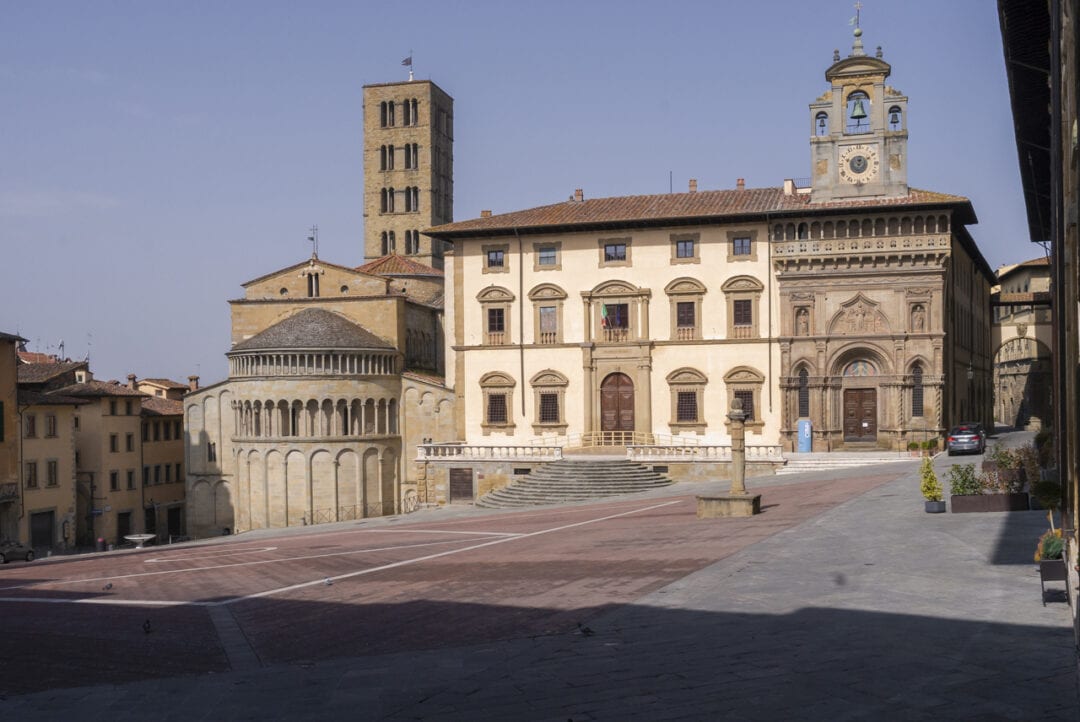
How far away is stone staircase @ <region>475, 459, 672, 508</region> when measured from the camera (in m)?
46.9

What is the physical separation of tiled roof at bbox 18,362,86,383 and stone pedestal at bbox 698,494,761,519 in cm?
4519

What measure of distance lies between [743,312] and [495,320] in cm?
1234

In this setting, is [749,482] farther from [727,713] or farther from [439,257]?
[439,257]

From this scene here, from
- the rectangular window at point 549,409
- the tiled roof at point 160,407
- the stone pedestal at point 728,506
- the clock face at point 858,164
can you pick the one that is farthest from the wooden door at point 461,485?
the tiled roof at point 160,407

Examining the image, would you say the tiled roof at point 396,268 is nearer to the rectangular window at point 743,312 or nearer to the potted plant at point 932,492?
the rectangular window at point 743,312

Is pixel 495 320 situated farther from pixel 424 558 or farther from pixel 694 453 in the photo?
pixel 424 558

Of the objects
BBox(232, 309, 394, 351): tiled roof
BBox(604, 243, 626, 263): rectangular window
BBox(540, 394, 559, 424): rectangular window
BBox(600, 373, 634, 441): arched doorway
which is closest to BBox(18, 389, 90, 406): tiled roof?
BBox(232, 309, 394, 351): tiled roof

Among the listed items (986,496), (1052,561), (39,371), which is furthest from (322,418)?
(1052,561)

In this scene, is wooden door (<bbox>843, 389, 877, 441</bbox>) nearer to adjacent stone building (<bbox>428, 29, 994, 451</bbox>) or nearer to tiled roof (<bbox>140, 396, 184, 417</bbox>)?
adjacent stone building (<bbox>428, 29, 994, 451</bbox>)

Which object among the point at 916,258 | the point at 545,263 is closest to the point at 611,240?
the point at 545,263

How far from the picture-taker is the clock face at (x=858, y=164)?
49938 millimetres

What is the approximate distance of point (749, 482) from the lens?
43000mm

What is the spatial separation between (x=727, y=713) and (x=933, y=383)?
1598 inches

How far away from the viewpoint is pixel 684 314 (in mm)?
53000
